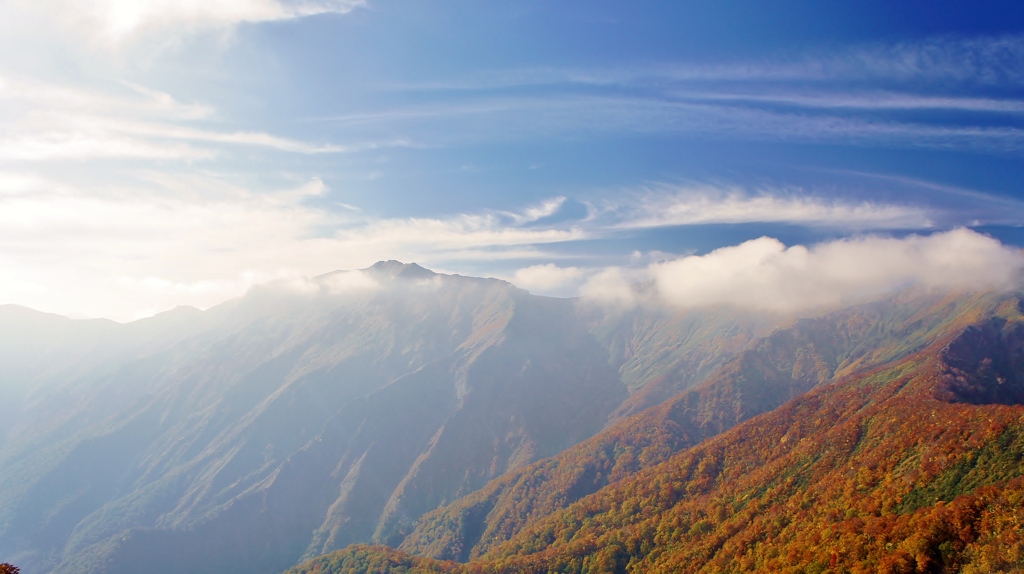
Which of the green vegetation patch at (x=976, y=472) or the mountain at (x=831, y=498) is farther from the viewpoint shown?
the green vegetation patch at (x=976, y=472)

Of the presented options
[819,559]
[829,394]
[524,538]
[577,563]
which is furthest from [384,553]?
[829,394]

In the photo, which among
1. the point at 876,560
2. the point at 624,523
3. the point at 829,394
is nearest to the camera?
the point at 876,560

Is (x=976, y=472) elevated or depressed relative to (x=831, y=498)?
elevated

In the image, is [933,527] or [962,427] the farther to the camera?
[962,427]

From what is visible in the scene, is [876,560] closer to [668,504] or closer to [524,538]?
[668,504]

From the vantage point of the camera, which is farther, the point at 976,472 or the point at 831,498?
the point at 831,498

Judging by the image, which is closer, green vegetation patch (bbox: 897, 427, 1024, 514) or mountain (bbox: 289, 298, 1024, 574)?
mountain (bbox: 289, 298, 1024, 574)

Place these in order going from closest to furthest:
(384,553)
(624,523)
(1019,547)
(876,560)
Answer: (1019,547) < (876,560) < (624,523) < (384,553)

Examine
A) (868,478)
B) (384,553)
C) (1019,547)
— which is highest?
(1019,547)
